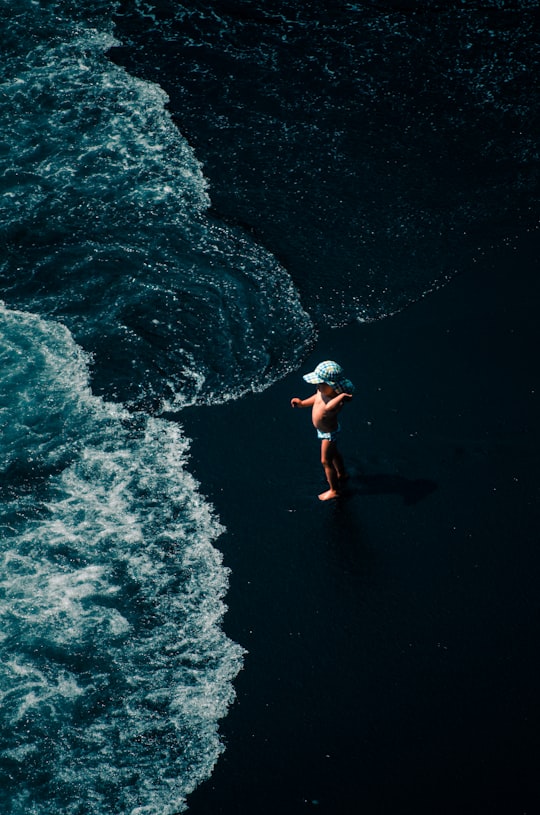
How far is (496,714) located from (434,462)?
10.1 feet

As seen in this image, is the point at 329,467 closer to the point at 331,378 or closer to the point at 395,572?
the point at 331,378

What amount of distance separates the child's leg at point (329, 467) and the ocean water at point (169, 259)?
133 cm

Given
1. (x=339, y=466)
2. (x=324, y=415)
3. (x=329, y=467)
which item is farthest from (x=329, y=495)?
(x=324, y=415)

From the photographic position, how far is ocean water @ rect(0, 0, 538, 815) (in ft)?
25.9

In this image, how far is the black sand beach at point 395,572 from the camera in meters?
7.12

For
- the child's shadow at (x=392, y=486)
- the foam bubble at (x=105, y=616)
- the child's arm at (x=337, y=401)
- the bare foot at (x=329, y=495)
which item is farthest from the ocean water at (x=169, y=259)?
the child's arm at (x=337, y=401)

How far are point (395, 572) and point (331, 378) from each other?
7.27ft

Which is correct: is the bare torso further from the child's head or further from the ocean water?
the ocean water

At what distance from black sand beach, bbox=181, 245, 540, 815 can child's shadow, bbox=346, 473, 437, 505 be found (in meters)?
0.02

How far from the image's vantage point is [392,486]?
931 centimetres

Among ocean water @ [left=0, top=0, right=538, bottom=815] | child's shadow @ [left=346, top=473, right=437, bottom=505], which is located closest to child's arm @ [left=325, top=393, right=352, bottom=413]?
child's shadow @ [left=346, top=473, right=437, bottom=505]

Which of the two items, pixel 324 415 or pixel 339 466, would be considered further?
pixel 339 466

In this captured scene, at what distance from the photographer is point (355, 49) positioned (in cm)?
1638

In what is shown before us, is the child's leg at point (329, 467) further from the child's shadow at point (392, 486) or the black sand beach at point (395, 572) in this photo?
the child's shadow at point (392, 486)
